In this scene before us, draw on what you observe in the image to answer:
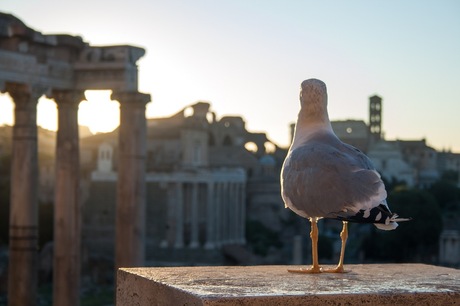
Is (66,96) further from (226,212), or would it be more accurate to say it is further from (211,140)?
(211,140)

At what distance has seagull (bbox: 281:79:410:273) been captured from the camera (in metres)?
4.34

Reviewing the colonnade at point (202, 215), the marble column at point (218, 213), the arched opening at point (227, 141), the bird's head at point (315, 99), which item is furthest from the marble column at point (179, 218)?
the bird's head at point (315, 99)

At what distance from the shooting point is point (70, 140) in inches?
479

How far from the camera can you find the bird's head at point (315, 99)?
475 centimetres

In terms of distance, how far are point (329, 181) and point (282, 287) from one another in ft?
2.84

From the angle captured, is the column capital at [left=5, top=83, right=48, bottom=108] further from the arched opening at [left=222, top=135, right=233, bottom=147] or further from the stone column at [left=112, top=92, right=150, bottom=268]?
the arched opening at [left=222, top=135, right=233, bottom=147]

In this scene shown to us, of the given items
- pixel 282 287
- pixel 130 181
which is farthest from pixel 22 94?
pixel 282 287

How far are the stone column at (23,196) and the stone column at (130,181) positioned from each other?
3.21 feet

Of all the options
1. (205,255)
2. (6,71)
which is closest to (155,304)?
(6,71)

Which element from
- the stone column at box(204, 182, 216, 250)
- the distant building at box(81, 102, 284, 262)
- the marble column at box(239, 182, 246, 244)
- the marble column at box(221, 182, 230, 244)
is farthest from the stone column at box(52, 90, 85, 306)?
the marble column at box(239, 182, 246, 244)

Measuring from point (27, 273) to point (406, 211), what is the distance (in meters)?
39.9

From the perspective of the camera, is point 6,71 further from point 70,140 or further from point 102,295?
point 102,295

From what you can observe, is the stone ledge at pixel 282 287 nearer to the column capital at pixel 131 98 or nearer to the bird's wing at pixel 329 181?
the bird's wing at pixel 329 181

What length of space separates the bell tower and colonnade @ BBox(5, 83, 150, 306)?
81.5m
